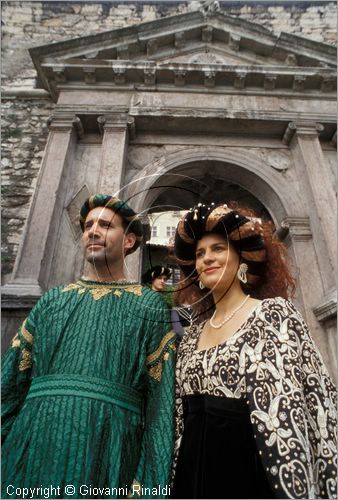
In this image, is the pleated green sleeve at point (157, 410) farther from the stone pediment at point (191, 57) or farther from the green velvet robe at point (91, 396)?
the stone pediment at point (191, 57)

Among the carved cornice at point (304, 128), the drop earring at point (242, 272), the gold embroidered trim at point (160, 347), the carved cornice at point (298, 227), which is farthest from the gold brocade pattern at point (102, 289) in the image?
the carved cornice at point (304, 128)

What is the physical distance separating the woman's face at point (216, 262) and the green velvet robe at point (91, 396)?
0.32m

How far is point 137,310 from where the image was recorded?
1761 mm

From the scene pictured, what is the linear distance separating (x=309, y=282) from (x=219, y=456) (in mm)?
3830

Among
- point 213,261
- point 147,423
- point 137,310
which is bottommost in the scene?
point 147,423

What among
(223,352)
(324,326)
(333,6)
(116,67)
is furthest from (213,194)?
(223,352)

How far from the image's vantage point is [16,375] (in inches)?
67.7

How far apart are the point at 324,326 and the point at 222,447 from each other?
3.55 meters

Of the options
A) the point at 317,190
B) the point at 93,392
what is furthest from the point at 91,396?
the point at 317,190

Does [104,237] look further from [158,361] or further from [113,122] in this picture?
[113,122]

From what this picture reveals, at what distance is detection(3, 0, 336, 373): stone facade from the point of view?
5.02 metres

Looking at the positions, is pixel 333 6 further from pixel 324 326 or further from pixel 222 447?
pixel 222 447

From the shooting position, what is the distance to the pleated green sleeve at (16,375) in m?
1.66

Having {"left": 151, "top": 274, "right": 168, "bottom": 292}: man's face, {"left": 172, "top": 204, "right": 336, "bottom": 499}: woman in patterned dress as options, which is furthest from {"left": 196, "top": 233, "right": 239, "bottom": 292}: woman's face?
{"left": 151, "top": 274, "right": 168, "bottom": 292}: man's face
